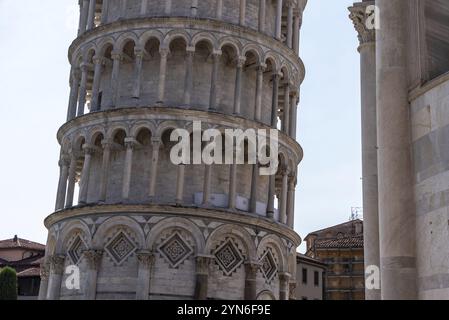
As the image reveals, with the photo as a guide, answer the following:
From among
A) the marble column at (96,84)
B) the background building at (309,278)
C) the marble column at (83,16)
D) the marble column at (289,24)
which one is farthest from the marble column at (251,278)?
the background building at (309,278)

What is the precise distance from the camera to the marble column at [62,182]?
104 feet

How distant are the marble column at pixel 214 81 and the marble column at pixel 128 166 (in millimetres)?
3815

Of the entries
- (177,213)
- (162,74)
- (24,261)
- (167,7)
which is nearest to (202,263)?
(177,213)

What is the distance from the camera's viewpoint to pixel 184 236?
94.1 ft

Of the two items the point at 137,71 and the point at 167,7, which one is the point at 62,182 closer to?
the point at 137,71

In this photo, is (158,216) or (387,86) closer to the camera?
(387,86)

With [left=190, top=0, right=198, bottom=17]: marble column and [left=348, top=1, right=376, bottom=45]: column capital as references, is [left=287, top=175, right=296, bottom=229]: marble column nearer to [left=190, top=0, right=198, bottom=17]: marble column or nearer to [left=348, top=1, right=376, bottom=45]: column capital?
[left=190, top=0, right=198, bottom=17]: marble column

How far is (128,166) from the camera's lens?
2961cm

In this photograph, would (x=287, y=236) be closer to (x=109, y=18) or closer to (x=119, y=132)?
(x=119, y=132)

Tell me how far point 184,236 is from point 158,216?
1.35 metres

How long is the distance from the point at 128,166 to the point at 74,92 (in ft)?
20.6

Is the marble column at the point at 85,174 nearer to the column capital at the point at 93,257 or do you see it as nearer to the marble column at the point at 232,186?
the column capital at the point at 93,257
